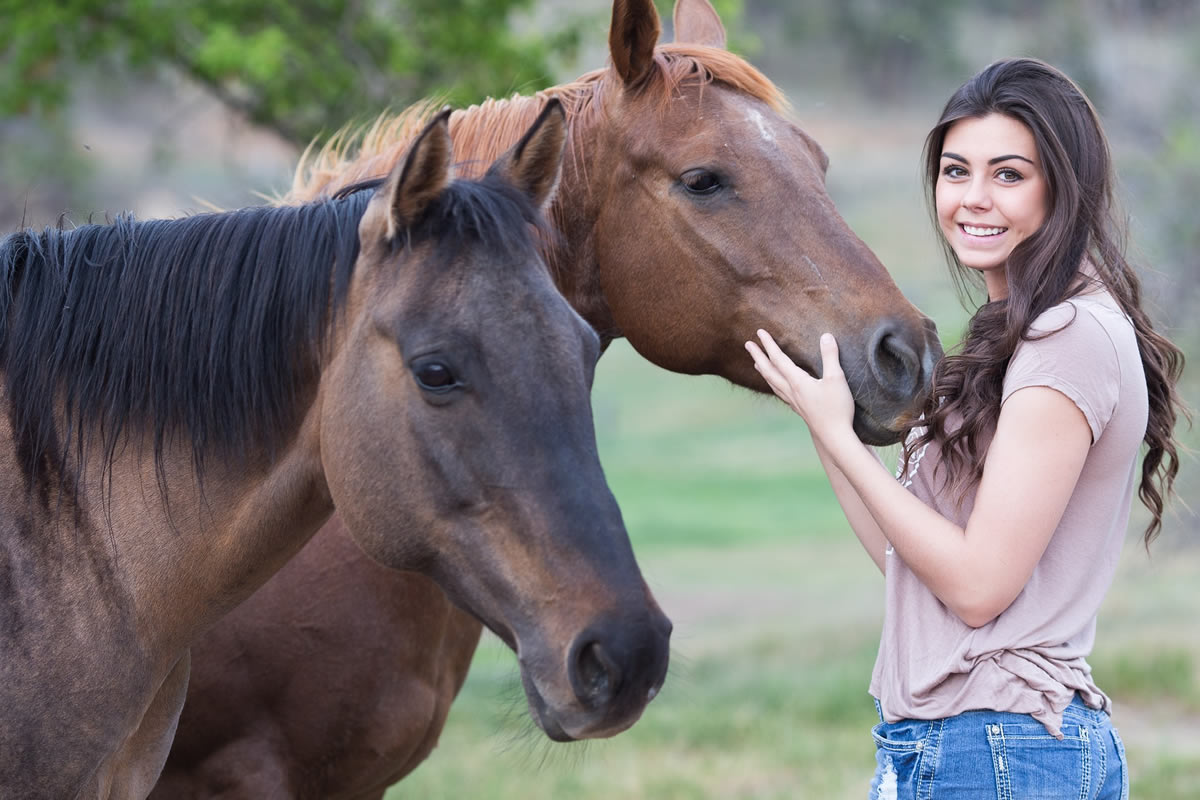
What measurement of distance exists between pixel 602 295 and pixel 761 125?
0.68 metres

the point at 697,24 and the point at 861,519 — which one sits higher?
the point at 697,24

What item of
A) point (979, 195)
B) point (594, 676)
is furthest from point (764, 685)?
point (594, 676)

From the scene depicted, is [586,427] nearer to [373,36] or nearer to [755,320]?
[755,320]

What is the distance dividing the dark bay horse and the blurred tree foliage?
5.32m

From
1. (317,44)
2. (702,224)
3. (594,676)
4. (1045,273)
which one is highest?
(317,44)

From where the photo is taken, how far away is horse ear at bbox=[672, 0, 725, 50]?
13.2 ft

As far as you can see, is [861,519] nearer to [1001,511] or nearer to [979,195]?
[1001,511]

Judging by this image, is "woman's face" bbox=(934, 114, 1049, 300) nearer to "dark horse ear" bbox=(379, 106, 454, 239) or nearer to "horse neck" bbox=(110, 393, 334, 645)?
"dark horse ear" bbox=(379, 106, 454, 239)

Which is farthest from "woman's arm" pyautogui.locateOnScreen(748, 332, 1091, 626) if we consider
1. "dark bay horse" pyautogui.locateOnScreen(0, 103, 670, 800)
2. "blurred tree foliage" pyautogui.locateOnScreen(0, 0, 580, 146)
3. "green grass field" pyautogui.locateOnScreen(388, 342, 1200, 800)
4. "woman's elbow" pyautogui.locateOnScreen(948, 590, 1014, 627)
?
"blurred tree foliage" pyautogui.locateOnScreen(0, 0, 580, 146)

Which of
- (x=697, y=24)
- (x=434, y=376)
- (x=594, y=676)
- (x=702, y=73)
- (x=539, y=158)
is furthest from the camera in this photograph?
(x=697, y=24)

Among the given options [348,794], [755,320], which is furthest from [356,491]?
[348,794]

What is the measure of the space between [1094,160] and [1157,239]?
970 cm

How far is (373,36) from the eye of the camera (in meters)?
8.23

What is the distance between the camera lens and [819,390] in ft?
8.94
